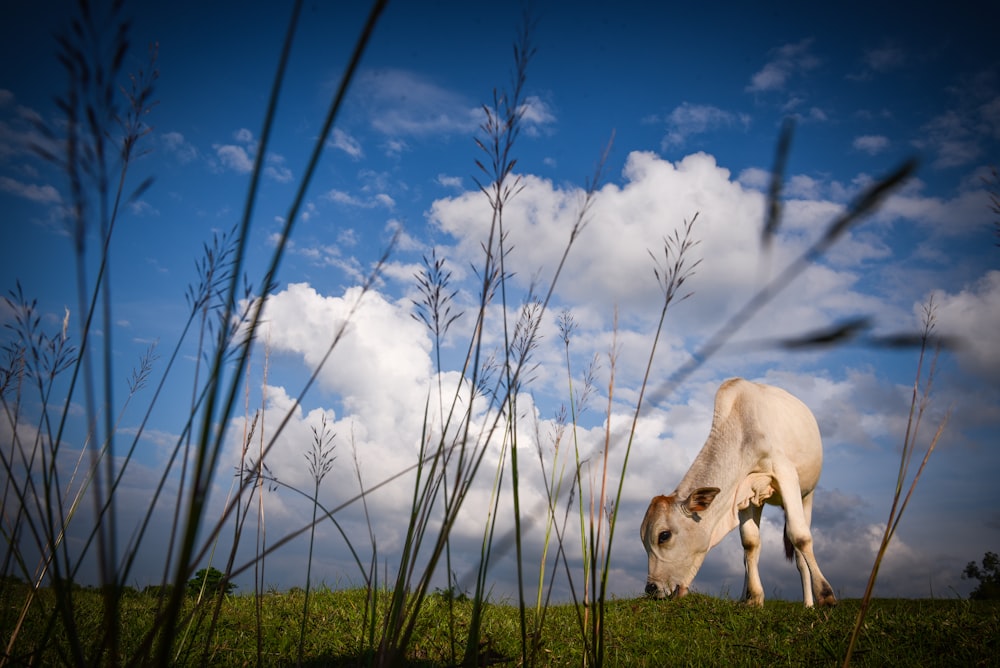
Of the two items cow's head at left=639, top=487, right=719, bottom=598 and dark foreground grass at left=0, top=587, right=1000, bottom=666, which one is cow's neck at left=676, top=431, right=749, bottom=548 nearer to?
cow's head at left=639, top=487, right=719, bottom=598

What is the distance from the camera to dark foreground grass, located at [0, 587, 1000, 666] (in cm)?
416

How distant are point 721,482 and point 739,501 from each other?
0.35 metres

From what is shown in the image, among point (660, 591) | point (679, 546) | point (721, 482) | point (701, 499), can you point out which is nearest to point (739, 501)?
point (721, 482)

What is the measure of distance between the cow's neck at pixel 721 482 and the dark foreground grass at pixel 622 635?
6.46 feet

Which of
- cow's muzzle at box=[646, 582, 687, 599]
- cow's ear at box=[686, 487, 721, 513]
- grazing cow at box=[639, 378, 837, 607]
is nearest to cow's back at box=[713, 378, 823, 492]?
grazing cow at box=[639, 378, 837, 607]

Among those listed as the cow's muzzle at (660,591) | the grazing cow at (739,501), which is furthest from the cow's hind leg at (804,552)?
the cow's muzzle at (660,591)

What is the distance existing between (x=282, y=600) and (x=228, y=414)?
21.3 feet

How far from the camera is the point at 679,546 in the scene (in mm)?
8383

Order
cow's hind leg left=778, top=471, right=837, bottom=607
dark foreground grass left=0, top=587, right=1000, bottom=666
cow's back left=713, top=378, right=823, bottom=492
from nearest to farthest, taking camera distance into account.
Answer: dark foreground grass left=0, top=587, right=1000, bottom=666
cow's hind leg left=778, top=471, right=837, bottom=607
cow's back left=713, top=378, right=823, bottom=492

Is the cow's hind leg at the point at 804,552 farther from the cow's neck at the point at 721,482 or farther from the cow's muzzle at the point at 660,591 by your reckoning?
the cow's muzzle at the point at 660,591

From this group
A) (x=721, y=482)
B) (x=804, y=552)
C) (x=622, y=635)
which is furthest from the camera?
(x=721, y=482)

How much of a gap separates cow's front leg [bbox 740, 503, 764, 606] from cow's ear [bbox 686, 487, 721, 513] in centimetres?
93

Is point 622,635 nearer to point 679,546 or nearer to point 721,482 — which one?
point 679,546

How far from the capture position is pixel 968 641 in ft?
14.0
